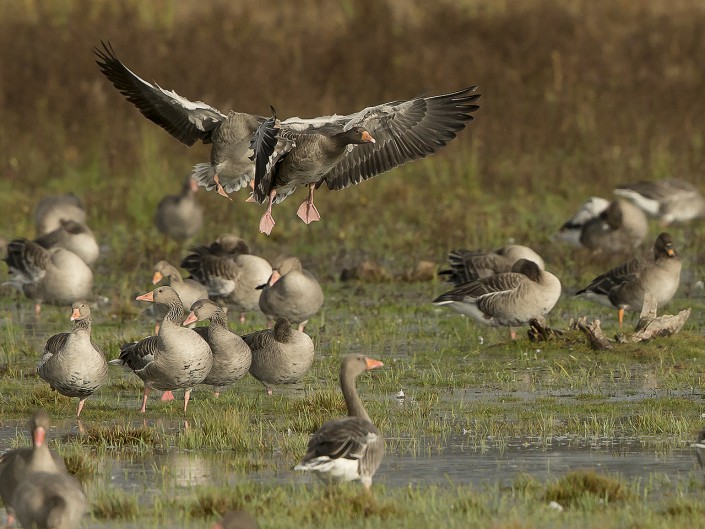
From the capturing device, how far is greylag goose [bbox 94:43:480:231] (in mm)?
14664

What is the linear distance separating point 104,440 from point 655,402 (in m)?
4.95

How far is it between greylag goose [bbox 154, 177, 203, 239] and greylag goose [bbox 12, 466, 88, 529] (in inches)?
625

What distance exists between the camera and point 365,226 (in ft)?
82.6

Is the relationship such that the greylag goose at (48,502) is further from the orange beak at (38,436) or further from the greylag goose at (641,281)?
the greylag goose at (641,281)

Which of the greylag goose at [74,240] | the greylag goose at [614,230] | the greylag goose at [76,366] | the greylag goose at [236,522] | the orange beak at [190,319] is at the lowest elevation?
the greylag goose at [236,522]

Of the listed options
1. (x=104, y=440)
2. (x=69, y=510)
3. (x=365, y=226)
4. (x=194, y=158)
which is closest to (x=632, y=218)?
(x=365, y=226)

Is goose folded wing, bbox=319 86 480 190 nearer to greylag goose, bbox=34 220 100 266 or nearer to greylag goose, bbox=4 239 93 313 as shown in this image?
greylag goose, bbox=4 239 93 313

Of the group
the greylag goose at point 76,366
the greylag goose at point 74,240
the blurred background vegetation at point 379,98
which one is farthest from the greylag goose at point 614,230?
the greylag goose at point 76,366

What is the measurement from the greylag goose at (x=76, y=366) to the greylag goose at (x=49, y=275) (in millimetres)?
6124

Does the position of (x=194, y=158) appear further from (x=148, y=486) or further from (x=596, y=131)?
(x=148, y=486)

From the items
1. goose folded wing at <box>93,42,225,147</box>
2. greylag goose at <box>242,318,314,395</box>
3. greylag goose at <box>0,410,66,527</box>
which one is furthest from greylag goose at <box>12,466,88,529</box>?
goose folded wing at <box>93,42,225,147</box>

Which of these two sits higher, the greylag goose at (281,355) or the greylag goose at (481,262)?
the greylag goose at (481,262)

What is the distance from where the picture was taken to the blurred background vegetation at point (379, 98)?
26125mm

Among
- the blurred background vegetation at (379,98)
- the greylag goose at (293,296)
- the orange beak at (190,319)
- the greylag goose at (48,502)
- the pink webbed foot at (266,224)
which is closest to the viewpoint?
the greylag goose at (48,502)
